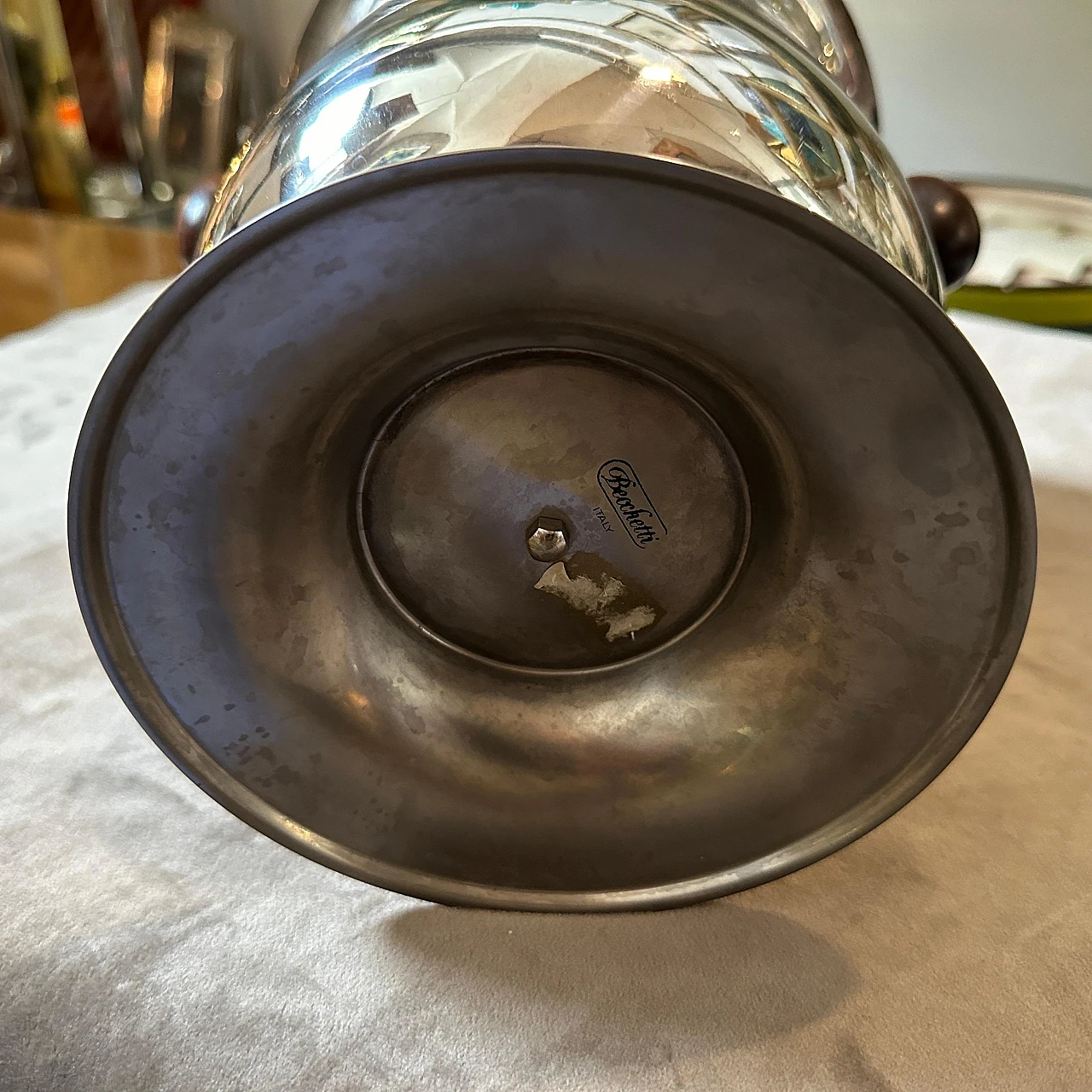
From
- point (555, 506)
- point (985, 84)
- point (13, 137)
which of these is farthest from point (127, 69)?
point (555, 506)

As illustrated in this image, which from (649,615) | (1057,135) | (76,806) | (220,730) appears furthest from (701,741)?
(1057,135)

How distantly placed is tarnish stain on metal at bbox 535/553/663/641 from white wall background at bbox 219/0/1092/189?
1.09 metres

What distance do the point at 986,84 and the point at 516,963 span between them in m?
1.25

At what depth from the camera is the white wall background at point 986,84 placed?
119 centimetres

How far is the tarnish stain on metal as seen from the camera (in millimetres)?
434

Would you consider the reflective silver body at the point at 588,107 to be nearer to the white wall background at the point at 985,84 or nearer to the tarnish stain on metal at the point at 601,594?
the tarnish stain on metal at the point at 601,594

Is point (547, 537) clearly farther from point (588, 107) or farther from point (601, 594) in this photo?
point (588, 107)

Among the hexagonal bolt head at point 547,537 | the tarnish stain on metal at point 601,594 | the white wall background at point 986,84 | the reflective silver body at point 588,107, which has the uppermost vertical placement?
the reflective silver body at point 588,107

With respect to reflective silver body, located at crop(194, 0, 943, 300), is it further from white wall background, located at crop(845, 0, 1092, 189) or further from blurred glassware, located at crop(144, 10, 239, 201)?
blurred glassware, located at crop(144, 10, 239, 201)

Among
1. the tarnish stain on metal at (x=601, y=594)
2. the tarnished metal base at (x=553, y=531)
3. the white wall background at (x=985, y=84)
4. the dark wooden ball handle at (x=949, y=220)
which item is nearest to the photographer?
the tarnished metal base at (x=553, y=531)

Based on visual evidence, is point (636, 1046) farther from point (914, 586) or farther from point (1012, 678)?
point (1012, 678)

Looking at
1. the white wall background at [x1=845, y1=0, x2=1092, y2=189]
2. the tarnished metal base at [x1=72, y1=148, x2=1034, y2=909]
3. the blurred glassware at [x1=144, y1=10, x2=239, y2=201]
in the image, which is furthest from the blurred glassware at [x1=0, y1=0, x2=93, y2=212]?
the tarnished metal base at [x1=72, y1=148, x2=1034, y2=909]

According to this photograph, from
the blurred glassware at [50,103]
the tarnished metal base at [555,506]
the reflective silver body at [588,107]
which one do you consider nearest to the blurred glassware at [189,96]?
the blurred glassware at [50,103]

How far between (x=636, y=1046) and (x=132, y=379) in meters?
0.31
